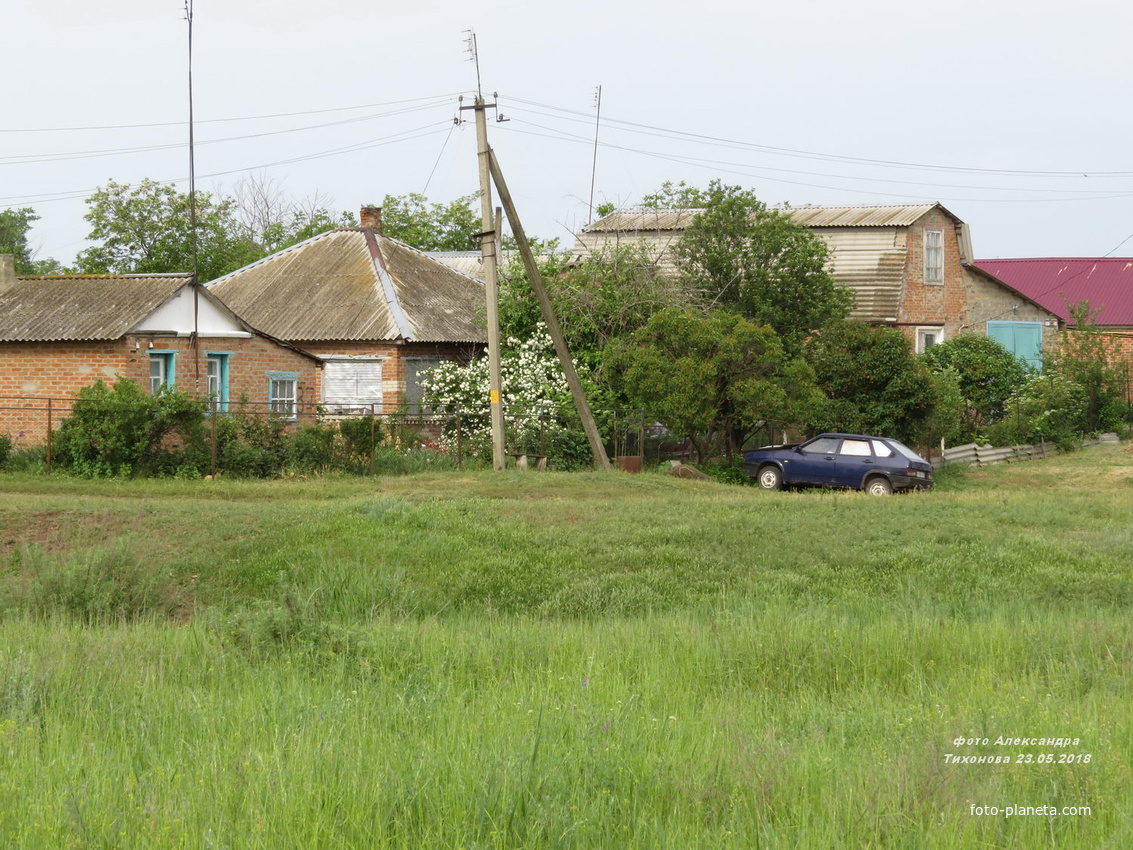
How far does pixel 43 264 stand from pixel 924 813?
68374 mm

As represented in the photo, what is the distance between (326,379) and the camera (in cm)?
3269

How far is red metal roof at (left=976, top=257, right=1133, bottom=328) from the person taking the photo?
54.1 metres

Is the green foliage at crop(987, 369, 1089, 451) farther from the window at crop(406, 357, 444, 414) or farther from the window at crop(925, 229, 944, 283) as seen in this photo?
the window at crop(406, 357, 444, 414)

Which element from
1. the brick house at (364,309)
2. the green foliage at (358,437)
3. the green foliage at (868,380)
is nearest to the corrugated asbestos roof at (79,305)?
the green foliage at (358,437)

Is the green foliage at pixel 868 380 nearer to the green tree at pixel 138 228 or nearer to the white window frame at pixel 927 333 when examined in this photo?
the white window frame at pixel 927 333

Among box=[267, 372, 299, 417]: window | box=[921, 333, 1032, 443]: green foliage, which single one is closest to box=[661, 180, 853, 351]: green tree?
box=[921, 333, 1032, 443]: green foliage

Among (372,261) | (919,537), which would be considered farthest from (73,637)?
(372,261)

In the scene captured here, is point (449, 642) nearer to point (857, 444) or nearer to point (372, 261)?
point (857, 444)

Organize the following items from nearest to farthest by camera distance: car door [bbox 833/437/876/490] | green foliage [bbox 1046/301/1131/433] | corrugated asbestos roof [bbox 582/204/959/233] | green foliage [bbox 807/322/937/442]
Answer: car door [bbox 833/437/876/490], green foliage [bbox 807/322/937/442], green foliage [bbox 1046/301/1131/433], corrugated asbestos roof [bbox 582/204/959/233]

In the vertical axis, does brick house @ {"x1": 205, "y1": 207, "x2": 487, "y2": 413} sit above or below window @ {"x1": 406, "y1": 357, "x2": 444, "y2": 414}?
above

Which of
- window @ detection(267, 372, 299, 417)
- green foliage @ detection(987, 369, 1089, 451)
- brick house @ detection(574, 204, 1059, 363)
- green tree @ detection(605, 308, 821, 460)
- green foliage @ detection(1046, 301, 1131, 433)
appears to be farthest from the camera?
brick house @ detection(574, 204, 1059, 363)

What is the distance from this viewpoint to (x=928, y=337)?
127ft

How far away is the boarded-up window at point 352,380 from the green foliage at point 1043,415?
17875 mm

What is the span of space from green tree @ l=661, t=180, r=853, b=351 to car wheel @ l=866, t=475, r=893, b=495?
688 centimetres
